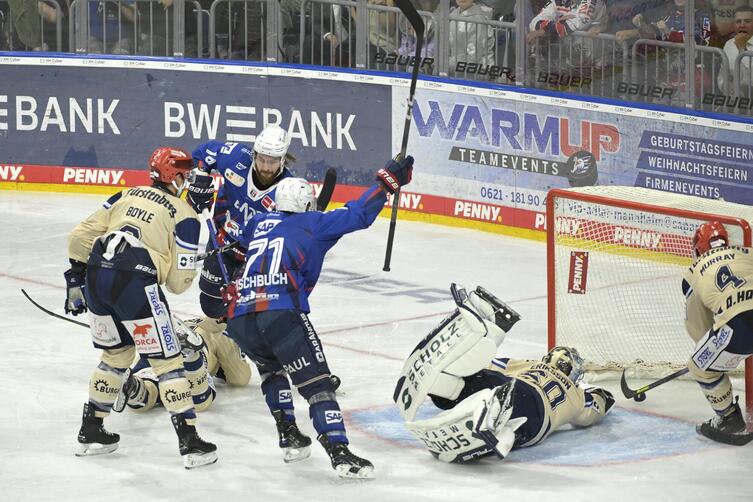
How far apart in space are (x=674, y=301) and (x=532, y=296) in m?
1.88

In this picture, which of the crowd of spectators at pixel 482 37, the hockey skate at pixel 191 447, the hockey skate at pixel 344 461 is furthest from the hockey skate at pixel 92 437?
the crowd of spectators at pixel 482 37

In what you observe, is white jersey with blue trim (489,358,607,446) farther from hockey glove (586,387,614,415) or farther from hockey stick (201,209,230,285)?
hockey stick (201,209,230,285)

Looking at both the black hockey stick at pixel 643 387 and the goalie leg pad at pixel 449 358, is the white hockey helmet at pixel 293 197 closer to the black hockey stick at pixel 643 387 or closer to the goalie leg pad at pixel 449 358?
the goalie leg pad at pixel 449 358

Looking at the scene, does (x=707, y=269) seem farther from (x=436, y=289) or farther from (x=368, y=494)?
(x=436, y=289)

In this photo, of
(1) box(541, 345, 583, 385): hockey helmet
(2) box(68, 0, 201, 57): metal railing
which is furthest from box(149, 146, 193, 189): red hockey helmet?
(2) box(68, 0, 201, 57): metal railing

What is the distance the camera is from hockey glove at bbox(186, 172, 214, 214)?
7641 mm

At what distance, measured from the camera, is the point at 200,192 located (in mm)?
7656

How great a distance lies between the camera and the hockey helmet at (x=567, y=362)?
7074mm

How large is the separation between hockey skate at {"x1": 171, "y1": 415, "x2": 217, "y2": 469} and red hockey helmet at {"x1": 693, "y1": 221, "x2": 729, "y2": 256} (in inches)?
102

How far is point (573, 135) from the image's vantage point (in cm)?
1238

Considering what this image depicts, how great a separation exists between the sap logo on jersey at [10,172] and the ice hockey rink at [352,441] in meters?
4.20

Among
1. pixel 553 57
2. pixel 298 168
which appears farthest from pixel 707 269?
pixel 298 168

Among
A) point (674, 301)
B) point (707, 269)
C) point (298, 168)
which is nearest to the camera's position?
point (707, 269)

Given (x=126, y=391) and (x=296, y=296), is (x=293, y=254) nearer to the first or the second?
(x=296, y=296)
